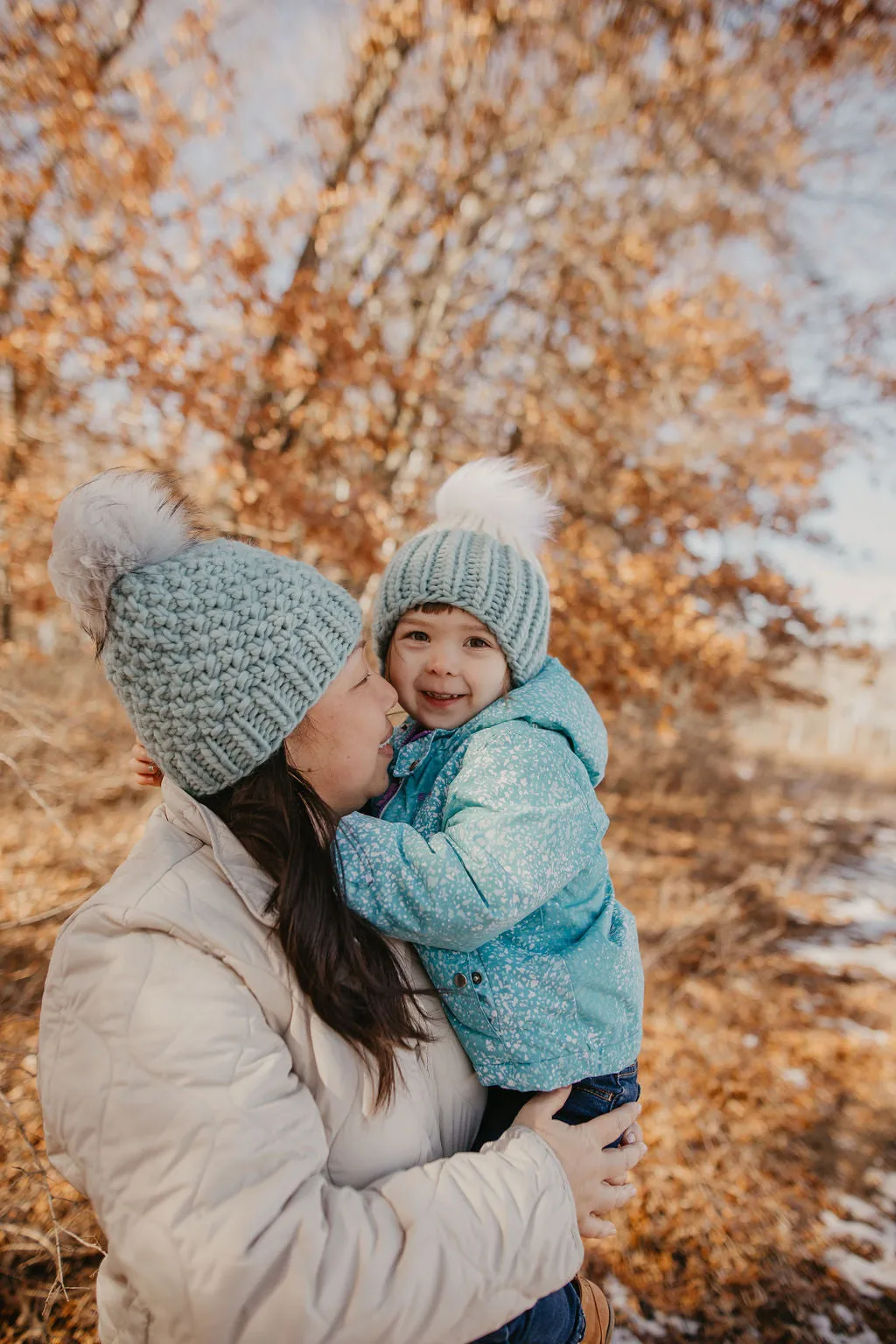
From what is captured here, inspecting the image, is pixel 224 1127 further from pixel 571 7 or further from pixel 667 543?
pixel 571 7

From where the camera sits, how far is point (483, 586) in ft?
→ 6.95

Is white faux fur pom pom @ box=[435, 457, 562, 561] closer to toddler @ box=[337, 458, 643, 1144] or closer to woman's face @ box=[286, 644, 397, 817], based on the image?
toddler @ box=[337, 458, 643, 1144]

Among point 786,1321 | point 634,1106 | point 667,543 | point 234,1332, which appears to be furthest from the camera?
point 667,543

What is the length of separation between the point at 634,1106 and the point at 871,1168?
3.76 m

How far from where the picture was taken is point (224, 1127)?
3.72ft

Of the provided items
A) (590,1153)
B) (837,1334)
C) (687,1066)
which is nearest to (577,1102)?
(590,1153)

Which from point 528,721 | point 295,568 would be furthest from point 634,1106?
point 295,568

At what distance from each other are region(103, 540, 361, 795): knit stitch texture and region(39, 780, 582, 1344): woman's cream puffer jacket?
0.39ft

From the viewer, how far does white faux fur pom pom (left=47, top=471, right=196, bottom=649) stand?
140cm

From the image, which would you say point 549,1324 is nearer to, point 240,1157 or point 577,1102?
point 577,1102

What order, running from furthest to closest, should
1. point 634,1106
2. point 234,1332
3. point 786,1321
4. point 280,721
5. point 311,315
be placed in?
1. point 311,315
2. point 786,1321
3. point 634,1106
4. point 280,721
5. point 234,1332

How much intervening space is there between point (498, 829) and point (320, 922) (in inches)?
16.2

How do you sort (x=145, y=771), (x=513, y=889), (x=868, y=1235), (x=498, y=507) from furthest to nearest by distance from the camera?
(x=868, y=1235), (x=498, y=507), (x=145, y=771), (x=513, y=889)

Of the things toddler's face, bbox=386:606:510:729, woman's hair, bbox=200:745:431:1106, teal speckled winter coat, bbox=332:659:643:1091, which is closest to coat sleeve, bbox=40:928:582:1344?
woman's hair, bbox=200:745:431:1106
